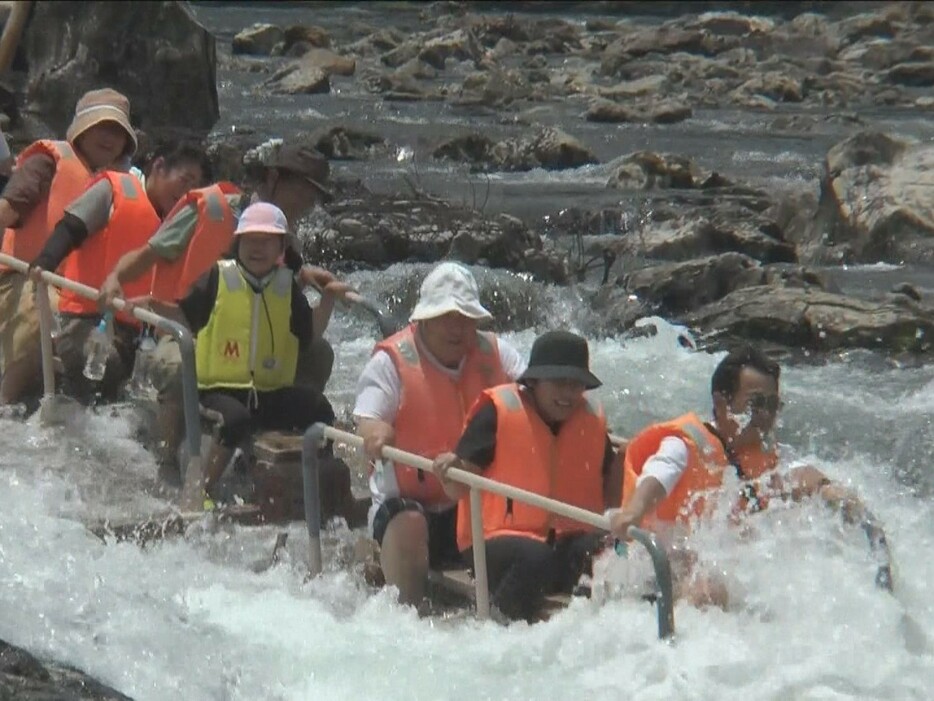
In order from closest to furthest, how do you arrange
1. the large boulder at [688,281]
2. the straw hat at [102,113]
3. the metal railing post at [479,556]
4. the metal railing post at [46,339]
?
the metal railing post at [479,556], the metal railing post at [46,339], the straw hat at [102,113], the large boulder at [688,281]

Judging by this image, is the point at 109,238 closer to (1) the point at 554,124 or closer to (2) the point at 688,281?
(2) the point at 688,281

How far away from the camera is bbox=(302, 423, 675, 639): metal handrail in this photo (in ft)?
19.2

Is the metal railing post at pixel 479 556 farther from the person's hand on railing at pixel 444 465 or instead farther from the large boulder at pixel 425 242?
the large boulder at pixel 425 242

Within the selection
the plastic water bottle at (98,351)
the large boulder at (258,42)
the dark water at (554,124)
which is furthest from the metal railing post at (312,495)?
the large boulder at (258,42)

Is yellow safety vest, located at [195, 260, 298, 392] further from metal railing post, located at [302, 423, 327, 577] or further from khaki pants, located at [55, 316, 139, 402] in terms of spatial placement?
khaki pants, located at [55, 316, 139, 402]

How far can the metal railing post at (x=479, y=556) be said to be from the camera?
251 inches

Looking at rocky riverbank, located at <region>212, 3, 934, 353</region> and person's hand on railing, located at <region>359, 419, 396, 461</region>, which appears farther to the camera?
rocky riverbank, located at <region>212, 3, 934, 353</region>

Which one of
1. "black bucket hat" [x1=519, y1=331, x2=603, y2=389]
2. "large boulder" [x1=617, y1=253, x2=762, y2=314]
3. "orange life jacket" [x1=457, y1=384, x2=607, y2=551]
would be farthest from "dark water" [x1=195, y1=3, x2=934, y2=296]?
"black bucket hat" [x1=519, y1=331, x2=603, y2=389]

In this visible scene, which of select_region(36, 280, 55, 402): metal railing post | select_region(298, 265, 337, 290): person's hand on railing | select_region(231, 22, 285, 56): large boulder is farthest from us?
select_region(231, 22, 285, 56): large boulder

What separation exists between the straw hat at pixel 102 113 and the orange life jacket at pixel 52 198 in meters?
0.09

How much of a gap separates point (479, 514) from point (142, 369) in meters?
3.25

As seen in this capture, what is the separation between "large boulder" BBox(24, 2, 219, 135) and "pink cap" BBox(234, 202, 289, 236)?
50.6 feet

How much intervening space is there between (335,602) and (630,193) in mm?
15656

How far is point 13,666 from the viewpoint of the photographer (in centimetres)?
584
